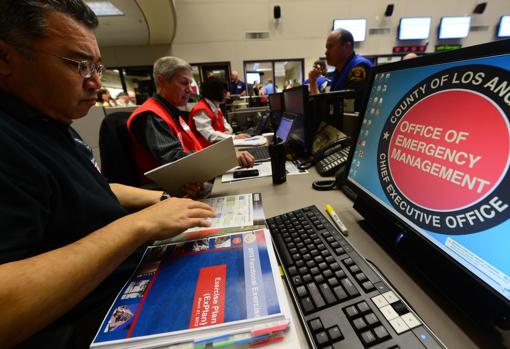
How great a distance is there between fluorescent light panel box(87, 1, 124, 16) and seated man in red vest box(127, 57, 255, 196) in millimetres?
3648

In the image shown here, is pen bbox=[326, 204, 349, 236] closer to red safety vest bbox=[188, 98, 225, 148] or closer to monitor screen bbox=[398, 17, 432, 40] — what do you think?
red safety vest bbox=[188, 98, 225, 148]

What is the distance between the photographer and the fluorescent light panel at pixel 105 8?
12.9 ft

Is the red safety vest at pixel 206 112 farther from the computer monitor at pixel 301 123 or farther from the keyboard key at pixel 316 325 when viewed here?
the keyboard key at pixel 316 325

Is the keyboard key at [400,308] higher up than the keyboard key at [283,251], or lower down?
higher up

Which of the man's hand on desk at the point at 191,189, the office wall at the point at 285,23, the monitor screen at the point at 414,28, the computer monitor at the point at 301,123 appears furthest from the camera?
the monitor screen at the point at 414,28

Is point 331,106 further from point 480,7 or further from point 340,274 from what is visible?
point 480,7

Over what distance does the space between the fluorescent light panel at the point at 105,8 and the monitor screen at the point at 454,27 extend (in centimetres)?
752

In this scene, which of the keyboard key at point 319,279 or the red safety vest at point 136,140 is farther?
the red safety vest at point 136,140

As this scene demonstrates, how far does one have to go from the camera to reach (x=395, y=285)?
425mm

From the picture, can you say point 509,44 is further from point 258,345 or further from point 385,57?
point 385,57

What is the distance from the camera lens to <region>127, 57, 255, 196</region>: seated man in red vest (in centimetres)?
136

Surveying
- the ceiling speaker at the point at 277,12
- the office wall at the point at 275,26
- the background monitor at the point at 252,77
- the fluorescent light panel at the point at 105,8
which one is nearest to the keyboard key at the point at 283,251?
the fluorescent light panel at the point at 105,8

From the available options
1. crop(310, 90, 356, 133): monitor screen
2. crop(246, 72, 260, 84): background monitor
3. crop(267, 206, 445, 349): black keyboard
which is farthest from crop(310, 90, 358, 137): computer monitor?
crop(246, 72, 260, 84): background monitor

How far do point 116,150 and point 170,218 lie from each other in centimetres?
108
